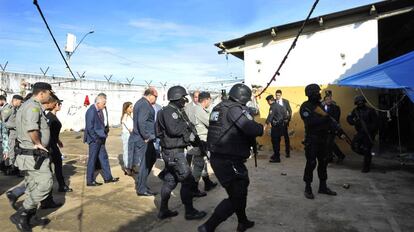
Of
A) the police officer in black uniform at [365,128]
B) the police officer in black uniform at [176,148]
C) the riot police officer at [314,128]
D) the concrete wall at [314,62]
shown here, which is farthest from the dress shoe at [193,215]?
the concrete wall at [314,62]

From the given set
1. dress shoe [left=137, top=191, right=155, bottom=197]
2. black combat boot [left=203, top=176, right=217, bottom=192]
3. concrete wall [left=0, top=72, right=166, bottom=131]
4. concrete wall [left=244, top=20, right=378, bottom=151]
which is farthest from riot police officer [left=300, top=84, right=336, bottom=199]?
concrete wall [left=0, top=72, right=166, bottom=131]

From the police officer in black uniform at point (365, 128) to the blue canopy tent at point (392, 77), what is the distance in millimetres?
968

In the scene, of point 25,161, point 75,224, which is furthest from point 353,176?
point 25,161

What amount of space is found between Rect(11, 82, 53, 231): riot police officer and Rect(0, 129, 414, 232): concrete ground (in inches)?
12.0

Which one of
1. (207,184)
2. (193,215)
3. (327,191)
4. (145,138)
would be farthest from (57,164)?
(327,191)

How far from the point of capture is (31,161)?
185 inches

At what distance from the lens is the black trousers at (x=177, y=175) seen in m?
4.91

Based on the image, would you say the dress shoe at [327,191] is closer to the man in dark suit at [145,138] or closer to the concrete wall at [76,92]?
the man in dark suit at [145,138]

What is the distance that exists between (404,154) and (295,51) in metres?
4.33

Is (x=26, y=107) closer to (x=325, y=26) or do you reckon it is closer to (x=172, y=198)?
(x=172, y=198)

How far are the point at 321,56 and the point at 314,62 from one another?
0.27m

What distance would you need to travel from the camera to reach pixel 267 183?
7160 mm

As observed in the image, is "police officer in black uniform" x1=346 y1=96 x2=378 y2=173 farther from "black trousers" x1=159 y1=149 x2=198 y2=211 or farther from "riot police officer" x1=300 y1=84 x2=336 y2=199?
"black trousers" x1=159 y1=149 x2=198 y2=211

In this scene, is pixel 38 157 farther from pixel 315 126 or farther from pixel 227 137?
pixel 315 126
